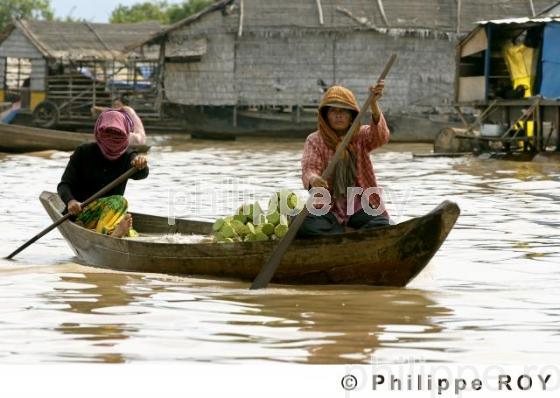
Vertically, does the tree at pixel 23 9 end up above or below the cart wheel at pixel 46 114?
above

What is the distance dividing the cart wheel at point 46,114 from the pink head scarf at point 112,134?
2158 centimetres

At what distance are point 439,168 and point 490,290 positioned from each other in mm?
10694

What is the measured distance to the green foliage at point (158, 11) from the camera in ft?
158

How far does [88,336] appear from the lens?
5703 mm

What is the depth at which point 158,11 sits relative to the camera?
54.7 meters

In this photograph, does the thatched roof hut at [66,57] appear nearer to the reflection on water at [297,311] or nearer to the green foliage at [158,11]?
the green foliage at [158,11]

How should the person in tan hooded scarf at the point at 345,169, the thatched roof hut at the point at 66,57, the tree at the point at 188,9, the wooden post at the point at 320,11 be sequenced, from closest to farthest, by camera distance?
the person in tan hooded scarf at the point at 345,169, the wooden post at the point at 320,11, the thatched roof hut at the point at 66,57, the tree at the point at 188,9

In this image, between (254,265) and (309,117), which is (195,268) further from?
(309,117)

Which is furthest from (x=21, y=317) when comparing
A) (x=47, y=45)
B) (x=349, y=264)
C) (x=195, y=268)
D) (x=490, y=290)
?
(x=47, y=45)

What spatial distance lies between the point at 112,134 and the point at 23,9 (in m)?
43.3

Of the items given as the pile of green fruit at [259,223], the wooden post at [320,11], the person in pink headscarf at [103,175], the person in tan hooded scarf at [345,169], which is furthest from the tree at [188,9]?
the person in tan hooded scarf at [345,169]

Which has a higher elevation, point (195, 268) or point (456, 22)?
point (456, 22)

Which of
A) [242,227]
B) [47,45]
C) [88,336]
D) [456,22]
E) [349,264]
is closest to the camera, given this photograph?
[88,336]

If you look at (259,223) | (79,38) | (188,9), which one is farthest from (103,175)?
(188,9)
